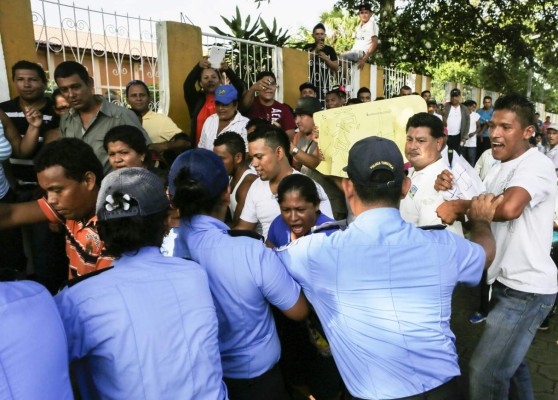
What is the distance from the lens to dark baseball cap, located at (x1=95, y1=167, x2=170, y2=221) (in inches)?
60.4

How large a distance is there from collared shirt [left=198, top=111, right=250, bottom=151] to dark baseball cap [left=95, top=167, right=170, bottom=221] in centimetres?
321

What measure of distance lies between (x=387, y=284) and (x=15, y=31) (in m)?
4.58

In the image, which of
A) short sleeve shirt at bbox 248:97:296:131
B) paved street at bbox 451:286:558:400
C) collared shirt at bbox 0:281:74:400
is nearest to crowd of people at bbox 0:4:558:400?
collared shirt at bbox 0:281:74:400

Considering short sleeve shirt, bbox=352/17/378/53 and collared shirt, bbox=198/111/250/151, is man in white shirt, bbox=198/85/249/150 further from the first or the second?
short sleeve shirt, bbox=352/17/378/53

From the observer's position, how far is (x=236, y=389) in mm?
1945

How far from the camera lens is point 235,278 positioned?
181cm

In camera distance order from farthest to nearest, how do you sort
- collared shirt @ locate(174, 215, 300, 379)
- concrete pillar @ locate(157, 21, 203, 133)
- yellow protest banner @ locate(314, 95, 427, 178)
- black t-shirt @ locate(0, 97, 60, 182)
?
concrete pillar @ locate(157, 21, 203, 133) → black t-shirt @ locate(0, 97, 60, 182) → yellow protest banner @ locate(314, 95, 427, 178) → collared shirt @ locate(174, 215, 300, 379)

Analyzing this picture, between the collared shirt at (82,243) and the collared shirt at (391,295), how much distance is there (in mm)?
1082

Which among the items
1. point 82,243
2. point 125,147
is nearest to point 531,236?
point 82,243

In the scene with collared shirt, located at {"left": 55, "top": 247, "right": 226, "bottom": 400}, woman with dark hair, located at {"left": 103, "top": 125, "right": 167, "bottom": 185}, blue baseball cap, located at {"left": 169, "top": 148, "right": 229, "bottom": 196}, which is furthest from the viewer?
woman with dark hair, located at {"left": 103, "top": 125, "right": 167, "bottom": 185}

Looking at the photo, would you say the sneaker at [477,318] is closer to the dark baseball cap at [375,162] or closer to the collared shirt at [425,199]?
the collared shirt at [425,199]

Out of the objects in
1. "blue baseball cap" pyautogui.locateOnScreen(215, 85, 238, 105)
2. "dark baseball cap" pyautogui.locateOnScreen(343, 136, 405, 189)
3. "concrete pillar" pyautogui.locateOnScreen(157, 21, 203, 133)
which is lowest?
"dark baseball cap" pyautogui.locateOnScreen(343, 136, 405, 189)

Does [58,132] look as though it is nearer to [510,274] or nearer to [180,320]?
[180,320]

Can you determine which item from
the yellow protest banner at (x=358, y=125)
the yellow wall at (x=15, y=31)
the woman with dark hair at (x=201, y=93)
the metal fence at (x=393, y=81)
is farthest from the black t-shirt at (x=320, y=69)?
the yellow wall at (x=15, y=31)
